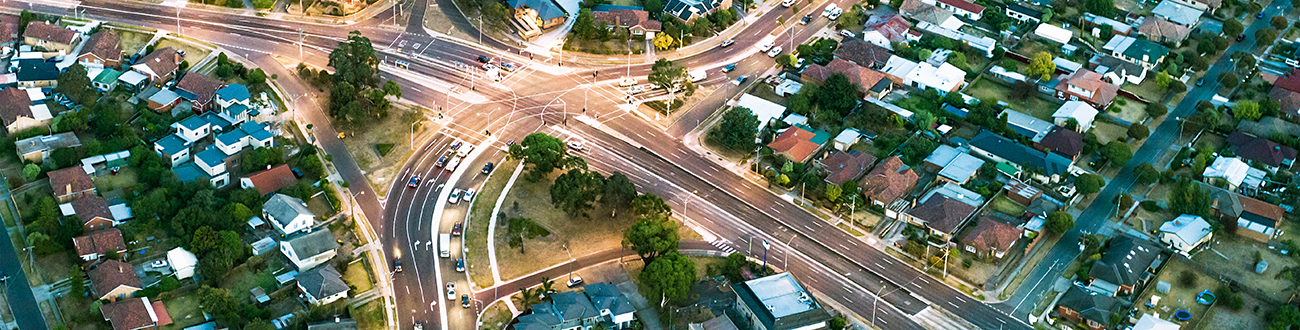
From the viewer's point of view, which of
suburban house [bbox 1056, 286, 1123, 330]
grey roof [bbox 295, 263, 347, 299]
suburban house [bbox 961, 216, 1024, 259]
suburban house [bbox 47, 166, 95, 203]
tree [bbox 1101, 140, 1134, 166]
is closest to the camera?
grey roof [bbox 295, 263, 347, 299]

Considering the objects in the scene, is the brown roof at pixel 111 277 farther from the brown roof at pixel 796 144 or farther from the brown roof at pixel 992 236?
the brown roof at pixel 992 236

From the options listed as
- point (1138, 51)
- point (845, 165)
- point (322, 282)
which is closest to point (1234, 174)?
point (1138, 51)

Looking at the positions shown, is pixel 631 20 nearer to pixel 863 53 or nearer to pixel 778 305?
pixel 863 53

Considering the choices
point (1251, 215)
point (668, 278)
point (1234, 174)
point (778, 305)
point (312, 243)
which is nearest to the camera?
point (778, 305)

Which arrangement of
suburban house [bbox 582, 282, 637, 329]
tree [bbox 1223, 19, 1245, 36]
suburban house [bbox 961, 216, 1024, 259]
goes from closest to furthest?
suburban house [bbox 582, 282, 637, 329] < suburban house [bbox 961, 216, 1024, 259] < tree [bbox 1223, 19, 1245, 36]

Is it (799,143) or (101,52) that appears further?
(101,52)

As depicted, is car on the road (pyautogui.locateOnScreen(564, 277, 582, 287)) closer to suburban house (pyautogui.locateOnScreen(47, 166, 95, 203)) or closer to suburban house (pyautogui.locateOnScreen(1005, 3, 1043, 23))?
suburban house (pyautogui.locateOnScreen(47, 166, 95, 203))

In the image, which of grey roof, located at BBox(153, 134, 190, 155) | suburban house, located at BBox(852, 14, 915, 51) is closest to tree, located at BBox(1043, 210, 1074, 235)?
suburban house, located at BBox(852, 14, 915, 51)

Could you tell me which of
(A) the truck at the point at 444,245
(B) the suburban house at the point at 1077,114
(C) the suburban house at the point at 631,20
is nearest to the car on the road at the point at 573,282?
(A) the truck at the point at 444,245
